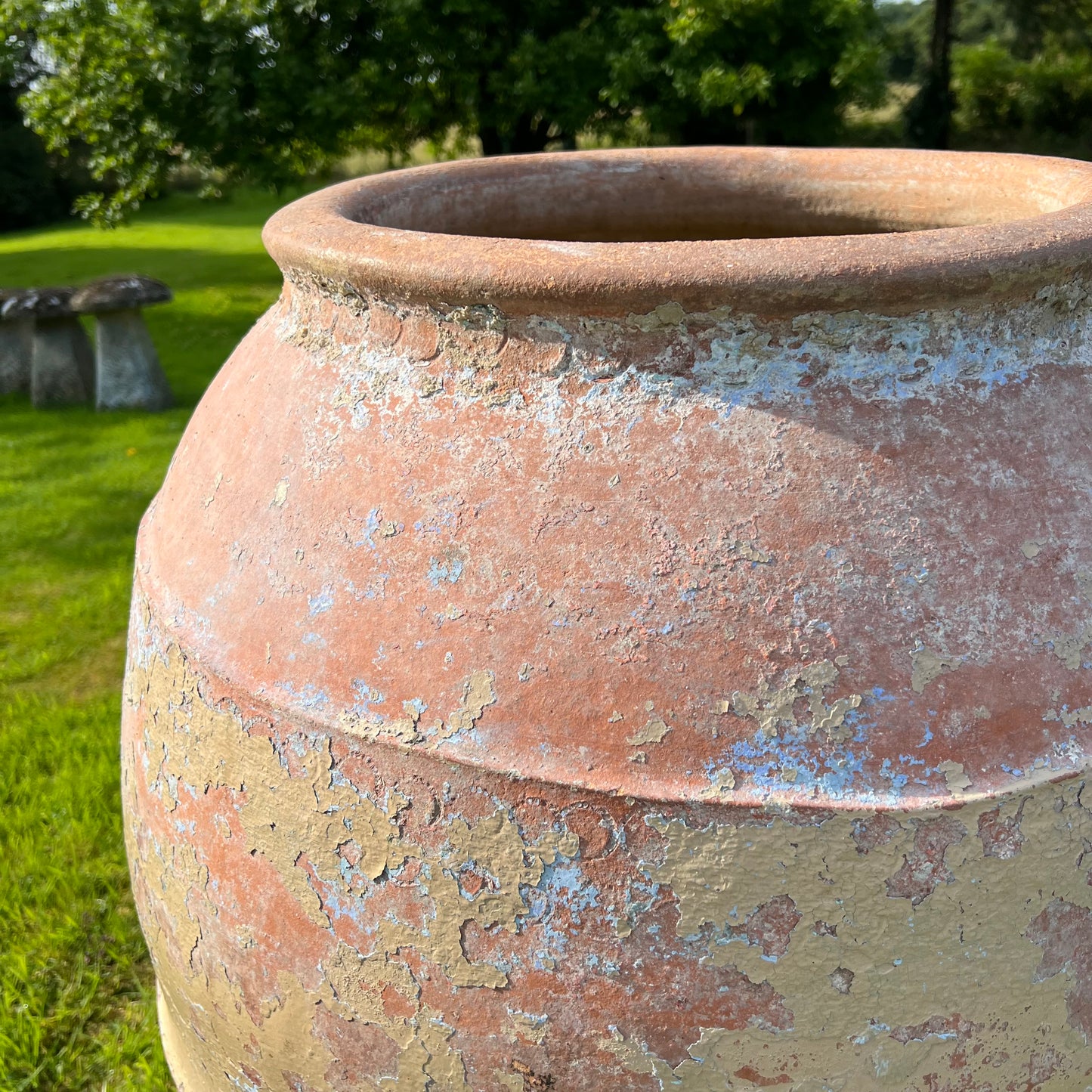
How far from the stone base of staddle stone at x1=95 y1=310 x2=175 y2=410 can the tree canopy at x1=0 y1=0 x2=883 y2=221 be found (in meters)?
1.95

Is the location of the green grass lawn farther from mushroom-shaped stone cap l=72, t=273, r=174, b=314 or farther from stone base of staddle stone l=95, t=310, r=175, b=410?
mushroom-shaped stone cap l=72, t=273, r=174, b=314

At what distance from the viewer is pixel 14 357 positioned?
7312mm

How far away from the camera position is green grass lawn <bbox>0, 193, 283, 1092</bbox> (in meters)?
2.22

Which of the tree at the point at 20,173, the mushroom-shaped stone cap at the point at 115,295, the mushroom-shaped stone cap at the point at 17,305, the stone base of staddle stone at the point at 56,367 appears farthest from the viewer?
the tree at the point at 20,173

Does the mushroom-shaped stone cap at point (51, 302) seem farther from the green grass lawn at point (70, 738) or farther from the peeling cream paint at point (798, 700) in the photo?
the peeling cream paint at point (798, 700)

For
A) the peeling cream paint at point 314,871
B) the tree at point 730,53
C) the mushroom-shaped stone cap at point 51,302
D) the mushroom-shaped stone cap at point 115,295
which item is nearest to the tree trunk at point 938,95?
the tree at point 730,53

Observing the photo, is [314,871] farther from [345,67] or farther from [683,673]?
[345,67]

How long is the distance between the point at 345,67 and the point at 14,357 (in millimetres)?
3191

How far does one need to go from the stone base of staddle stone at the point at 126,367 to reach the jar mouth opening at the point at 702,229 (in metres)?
5.08

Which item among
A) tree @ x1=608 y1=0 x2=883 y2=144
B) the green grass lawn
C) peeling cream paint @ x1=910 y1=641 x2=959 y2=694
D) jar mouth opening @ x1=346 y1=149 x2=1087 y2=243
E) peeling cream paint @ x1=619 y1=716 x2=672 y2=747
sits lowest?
the green grass lawn

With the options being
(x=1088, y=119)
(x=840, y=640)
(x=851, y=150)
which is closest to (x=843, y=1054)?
(x=840, y=640)

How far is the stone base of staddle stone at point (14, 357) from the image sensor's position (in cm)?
725

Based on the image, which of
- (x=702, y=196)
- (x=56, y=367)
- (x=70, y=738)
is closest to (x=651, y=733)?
(x=702, y=196)

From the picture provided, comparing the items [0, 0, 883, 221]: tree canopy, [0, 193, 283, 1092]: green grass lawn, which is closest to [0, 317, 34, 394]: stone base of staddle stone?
[0, 193, 283, 1092]: green grass lawn
